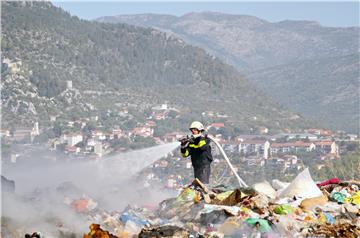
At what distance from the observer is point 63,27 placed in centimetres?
14112

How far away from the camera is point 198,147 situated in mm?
14297

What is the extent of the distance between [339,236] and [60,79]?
383ft

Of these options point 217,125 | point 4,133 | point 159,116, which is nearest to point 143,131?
point 217,125

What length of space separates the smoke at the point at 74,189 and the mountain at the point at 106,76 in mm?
78022

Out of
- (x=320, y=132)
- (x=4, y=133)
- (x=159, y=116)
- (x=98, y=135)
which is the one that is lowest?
(x=320, y=132)

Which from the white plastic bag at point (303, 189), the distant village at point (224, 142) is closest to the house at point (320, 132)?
the distant village at point (224, 142)

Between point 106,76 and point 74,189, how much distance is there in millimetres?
126769

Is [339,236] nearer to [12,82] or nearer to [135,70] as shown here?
[12,82]

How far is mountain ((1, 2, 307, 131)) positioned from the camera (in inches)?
4596

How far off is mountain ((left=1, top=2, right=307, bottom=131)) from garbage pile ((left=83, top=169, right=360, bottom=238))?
85077 mm

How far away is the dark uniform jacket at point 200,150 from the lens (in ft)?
46.8

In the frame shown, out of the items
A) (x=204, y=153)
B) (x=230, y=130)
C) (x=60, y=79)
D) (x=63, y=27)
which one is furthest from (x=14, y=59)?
(x=204, y=153)

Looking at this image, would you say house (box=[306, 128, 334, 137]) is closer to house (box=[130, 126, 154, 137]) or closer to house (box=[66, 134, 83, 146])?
house (box=[130, 126, 154, 137])

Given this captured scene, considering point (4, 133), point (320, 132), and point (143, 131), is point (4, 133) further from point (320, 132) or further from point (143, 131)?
point (320, 132)
